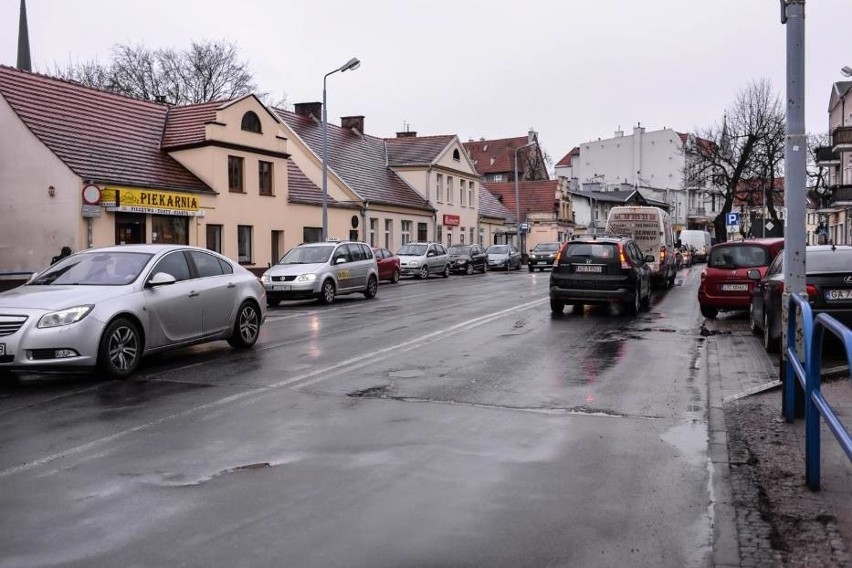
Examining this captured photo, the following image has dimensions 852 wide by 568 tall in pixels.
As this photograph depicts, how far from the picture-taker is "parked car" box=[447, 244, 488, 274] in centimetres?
4375

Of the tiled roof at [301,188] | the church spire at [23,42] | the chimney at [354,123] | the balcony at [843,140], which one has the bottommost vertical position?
the tiled roof at [301,188]

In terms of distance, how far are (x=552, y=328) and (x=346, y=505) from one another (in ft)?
33.7

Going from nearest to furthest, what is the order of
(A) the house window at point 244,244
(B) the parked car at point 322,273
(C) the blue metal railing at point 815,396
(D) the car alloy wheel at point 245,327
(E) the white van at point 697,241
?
1. (C) the blue metal railing at point 815,396
2. (D) the car alloy wheel at point 245,327
3. (B) the parked car at point 322,273
4. (A) the house window at point 244,244
5. (E) the white van at point 697,241

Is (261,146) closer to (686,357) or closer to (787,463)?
(686,357)

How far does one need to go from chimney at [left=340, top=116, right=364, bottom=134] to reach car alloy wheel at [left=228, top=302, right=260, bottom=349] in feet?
136

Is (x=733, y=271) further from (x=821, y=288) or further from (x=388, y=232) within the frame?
(x=388, y=232)

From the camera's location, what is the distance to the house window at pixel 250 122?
32.4 meters

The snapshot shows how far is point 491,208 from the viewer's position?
65312 mm

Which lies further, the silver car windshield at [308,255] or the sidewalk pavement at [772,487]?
the silver car windshield at [308,255]

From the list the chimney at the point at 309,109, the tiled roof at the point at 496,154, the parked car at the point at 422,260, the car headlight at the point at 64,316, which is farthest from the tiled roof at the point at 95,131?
the tiled roof at the point at 496,154

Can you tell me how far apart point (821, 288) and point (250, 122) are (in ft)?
85.7

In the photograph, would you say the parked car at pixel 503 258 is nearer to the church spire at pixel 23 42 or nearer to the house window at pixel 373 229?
the house window at pixel 373 229

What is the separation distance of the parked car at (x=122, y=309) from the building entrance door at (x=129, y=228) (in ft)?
51.8

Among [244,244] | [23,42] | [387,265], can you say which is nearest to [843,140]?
[387,265]
